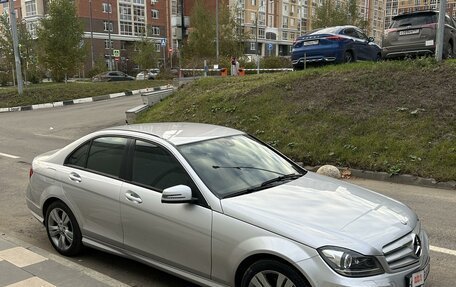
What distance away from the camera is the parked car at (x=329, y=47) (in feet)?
48.3

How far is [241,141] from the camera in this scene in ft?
15.1

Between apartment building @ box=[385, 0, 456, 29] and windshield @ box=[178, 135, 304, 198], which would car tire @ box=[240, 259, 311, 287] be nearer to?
windshield @ box=[178, 135, 304, 198]

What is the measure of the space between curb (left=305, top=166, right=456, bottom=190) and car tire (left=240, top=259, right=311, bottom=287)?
567 centimetres

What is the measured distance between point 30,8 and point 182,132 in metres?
83.9

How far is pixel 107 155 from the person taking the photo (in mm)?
4602

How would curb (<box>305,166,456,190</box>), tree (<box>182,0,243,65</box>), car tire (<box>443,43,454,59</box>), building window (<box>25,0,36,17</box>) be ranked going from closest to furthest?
curb (<box>305,166,456,190</box>) < car tire (<box>443,43,454,59</box>) < tree (<box>182,0,243,65</box>) < building window (<box>25,0,36,17</box>)

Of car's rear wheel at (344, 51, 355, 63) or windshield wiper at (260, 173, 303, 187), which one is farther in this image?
car's rear wheel at (344, 51, 355, 63)

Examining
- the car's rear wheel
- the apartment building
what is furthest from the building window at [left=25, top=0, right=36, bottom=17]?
the apartment building

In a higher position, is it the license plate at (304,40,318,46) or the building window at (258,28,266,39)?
the building window at (258,28,266,39)

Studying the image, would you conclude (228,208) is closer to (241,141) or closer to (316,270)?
(316,270)

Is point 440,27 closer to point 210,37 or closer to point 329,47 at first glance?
point 329,47

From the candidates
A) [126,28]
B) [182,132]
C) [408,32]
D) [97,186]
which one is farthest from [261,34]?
[97,186]

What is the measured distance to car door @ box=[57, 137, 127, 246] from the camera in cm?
431

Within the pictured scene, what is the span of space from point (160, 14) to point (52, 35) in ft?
198
